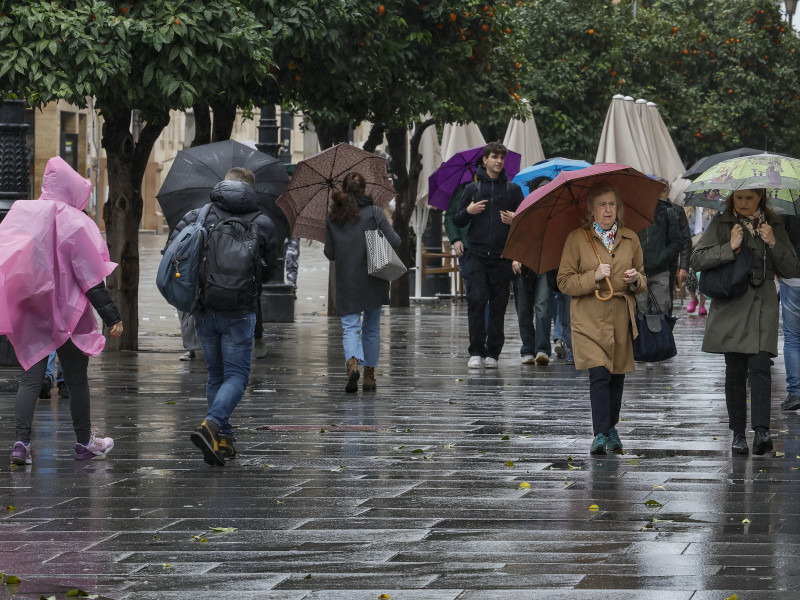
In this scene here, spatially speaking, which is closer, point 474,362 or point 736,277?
point 736,277

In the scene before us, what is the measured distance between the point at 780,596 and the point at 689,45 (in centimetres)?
3568

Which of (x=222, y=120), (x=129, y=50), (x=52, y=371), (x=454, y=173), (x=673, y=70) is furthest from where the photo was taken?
(x=673, y=70)

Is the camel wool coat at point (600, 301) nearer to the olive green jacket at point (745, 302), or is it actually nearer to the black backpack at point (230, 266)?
the olive green jacket at point (745, 302)

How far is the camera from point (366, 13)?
1592 centimetres

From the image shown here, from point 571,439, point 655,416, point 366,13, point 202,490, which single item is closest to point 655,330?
Answer: point 571,439

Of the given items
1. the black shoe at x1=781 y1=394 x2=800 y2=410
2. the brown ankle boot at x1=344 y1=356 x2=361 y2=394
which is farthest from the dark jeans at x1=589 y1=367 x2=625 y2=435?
the brown ankle boot at x1=344 y1=356 x2=361 y2=394

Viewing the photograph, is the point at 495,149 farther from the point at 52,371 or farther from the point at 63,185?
the point at 63,185

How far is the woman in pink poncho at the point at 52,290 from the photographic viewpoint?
8.91 metres

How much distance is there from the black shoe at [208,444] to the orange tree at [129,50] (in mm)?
4684

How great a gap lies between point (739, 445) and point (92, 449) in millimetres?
3554

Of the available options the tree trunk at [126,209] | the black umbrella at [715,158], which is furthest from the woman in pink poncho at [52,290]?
the tree trunk at [126,209]

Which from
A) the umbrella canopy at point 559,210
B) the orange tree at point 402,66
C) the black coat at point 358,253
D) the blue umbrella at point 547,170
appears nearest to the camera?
the umbrella canopy at point 559,210

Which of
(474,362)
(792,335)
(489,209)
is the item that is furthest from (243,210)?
(474,362)

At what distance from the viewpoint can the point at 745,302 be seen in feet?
29.8
